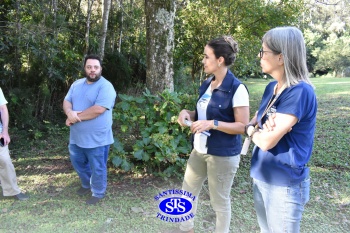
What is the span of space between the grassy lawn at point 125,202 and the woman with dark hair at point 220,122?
82 cm

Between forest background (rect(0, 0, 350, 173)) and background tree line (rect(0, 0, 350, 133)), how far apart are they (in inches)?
0.7

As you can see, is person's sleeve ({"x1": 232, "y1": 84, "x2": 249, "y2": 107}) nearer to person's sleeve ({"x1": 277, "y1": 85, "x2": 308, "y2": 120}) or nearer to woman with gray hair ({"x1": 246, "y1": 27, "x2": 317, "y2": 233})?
woman with gray hair ({"x1": 246, "y1": 27, "x2": 317, "y2": 233})

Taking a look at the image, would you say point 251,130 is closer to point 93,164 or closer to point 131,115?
point 93,164

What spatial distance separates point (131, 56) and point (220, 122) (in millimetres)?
7595

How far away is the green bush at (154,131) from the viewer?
3.96m

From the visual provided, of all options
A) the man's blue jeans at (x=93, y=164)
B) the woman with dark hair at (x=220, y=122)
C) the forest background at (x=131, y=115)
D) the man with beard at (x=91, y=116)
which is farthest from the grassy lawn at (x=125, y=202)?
the woman with dark hair at (x=220, y=122)

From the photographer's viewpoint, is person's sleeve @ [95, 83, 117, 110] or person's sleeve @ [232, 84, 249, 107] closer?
person's sleeve @ [232, 84, 249, 107]

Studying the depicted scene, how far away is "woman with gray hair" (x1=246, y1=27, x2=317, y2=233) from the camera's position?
172 centimetres

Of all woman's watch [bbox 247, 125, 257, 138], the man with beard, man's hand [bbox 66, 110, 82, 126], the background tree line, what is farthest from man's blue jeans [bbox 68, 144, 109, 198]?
woman's watch [bbox 247, 125, 257, 138]

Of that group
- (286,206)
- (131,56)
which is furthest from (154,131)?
(131,56)

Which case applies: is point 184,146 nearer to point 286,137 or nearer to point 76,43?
point 286,137

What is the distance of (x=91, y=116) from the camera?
3.24 meters

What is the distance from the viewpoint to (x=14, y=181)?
11.9 ft

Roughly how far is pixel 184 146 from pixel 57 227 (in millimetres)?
1841
